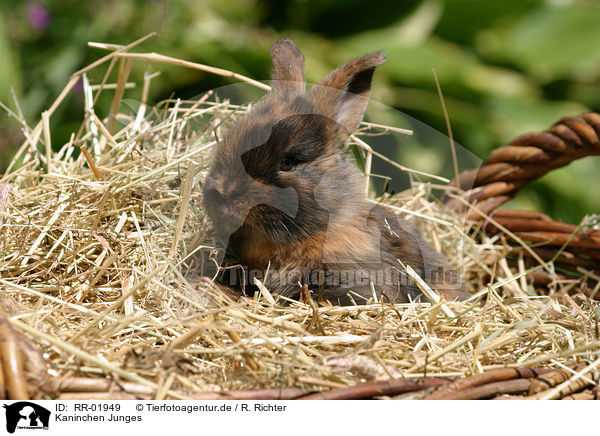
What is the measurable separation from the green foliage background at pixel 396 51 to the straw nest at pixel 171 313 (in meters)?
1.97

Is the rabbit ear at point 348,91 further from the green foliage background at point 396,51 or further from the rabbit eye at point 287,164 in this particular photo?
the green foliage background at point 396,51

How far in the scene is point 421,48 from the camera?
5863 mm

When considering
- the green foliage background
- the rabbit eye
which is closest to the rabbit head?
the rabbit eye

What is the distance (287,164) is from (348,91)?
551 millimetres

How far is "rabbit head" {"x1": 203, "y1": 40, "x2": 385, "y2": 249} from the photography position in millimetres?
2199

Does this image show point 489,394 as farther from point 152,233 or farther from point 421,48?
point 421,48

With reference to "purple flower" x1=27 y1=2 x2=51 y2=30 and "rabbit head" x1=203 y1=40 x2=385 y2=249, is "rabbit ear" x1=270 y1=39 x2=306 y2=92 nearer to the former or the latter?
"rabbit head" x1=203 y1=40 x2=385 y2=249

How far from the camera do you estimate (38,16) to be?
505cm

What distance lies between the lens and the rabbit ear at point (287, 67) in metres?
2.65

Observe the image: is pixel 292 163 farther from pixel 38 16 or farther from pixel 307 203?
pixel 38 16

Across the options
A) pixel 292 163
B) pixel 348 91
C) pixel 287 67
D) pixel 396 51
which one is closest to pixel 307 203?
pixel 292 163

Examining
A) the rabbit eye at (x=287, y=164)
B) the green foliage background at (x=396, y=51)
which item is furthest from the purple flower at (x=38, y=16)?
the rabbit eye at (x=287, y=164)
